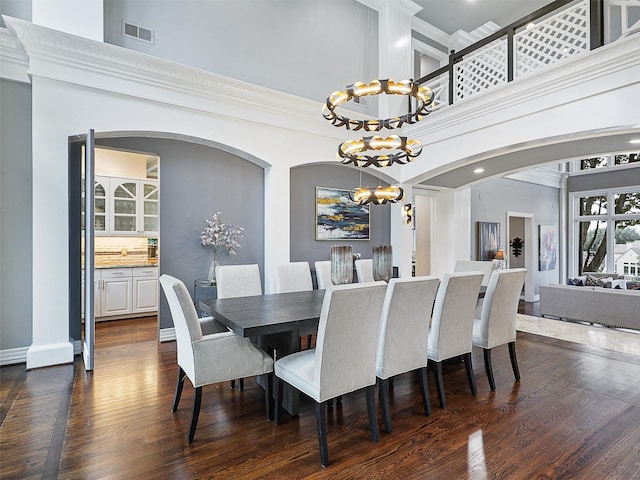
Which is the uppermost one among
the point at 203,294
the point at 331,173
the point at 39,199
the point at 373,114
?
the point at 373,114

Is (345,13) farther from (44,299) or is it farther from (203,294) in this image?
(44,299)

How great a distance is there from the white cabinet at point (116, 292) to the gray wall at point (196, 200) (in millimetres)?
1484

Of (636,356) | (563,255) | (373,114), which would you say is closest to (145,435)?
(636,356)

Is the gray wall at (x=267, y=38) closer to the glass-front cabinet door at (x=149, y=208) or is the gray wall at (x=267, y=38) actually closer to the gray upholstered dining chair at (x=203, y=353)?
the glass-front cabinet door at (x=149, y=208)

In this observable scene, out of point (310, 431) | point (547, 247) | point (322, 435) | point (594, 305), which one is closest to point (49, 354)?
point (310, 431)

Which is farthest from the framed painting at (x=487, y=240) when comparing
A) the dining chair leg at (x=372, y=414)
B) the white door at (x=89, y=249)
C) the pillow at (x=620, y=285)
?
the white door at (x=89, y=249)

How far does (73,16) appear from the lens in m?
3.61

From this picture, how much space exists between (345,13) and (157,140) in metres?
3.87

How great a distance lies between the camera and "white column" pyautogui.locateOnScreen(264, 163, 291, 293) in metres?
5.03

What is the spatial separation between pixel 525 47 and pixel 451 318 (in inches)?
151

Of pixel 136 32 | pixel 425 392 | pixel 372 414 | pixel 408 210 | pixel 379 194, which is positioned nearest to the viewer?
pixel 372 414

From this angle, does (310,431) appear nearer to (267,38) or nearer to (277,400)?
(277,400)

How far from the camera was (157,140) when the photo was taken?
4629 millimetres

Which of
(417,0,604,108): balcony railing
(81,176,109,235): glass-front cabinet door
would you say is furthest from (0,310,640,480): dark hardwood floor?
(417,0,604,108): balcony railing
